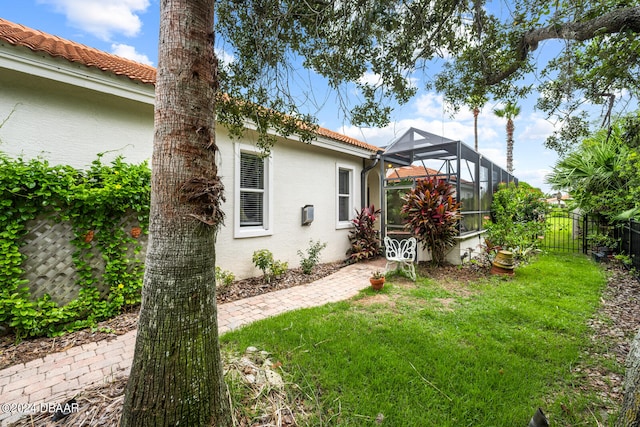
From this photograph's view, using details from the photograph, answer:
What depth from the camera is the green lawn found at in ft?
7.04

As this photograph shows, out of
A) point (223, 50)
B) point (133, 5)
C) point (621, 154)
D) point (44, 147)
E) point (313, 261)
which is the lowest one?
point (313, 261)

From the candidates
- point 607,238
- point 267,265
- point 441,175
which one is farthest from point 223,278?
point 607,238

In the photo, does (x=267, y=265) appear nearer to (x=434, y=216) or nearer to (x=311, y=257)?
(x=311, y=257)

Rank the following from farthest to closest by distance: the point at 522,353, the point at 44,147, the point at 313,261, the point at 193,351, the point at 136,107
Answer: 1. the point at 313,261
2. the point at 136,107
3. the point at 44,147
4. the point at 522,353
5. the point at 193,351

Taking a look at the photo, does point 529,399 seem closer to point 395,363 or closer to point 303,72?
point 395,363

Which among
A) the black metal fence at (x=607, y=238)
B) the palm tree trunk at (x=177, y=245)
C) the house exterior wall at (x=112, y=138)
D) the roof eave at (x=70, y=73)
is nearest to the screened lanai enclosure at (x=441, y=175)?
the black metal fence at (x=607, y=238)

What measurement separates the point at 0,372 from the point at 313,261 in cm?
513

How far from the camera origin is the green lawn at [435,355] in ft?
7.04

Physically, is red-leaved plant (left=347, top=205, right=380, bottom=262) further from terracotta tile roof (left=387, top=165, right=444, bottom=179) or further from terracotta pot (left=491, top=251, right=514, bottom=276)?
terracotta pot (left=491, top=251, right=514, bottom=276)

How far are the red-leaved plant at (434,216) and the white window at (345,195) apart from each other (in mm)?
2171

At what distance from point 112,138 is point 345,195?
20.2 feet

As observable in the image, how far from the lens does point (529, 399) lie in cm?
227

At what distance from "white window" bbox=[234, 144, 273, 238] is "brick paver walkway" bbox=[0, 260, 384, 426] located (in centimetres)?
196

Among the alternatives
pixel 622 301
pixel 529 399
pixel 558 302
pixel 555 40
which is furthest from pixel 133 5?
pixel 622 301
